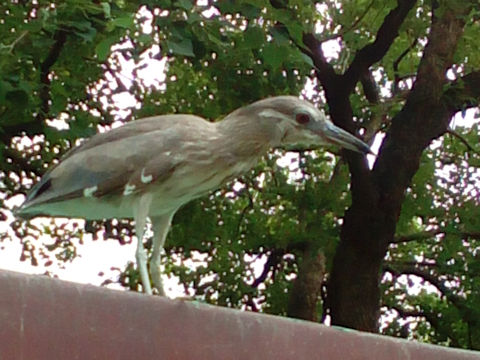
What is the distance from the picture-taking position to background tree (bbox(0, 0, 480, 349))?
4684mm

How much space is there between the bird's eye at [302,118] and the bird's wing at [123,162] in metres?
0.25

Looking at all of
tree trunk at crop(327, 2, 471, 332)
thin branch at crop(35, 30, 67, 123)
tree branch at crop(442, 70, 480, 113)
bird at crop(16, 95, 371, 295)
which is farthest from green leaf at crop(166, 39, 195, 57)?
tree branch at crop(442, 70, 480, 113)

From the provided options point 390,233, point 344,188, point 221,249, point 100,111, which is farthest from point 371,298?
point 100,111

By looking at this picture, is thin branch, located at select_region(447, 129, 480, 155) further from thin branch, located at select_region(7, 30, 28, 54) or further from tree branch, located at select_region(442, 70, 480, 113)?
thin branch, located at select_region(7, 30, 28, 54)

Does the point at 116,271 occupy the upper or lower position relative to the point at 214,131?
upper

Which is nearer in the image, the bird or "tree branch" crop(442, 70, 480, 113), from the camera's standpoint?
the bird

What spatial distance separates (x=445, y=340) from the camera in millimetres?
8438

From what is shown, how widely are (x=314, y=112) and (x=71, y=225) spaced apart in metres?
6.18

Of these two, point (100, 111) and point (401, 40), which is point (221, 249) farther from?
point (401, 40)

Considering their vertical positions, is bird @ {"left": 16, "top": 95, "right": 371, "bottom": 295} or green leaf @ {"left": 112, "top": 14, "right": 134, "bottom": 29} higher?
green leaf @ {"left": 112, "top": 14, "right": 134, "bottom": 29}

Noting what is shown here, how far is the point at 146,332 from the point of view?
6.76ft

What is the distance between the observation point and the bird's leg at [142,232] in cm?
250

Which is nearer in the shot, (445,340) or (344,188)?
(344,188)

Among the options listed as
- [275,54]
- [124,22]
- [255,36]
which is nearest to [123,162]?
[124,22]
